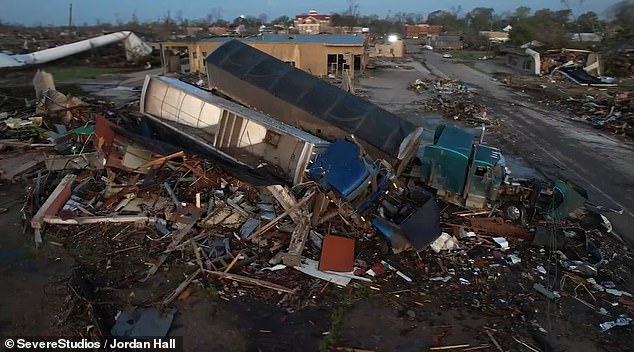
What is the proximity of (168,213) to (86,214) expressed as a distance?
4.81ft

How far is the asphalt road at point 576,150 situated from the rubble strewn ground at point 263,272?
Answer: 239 centimetres

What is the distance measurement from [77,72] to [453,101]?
85.0 ft

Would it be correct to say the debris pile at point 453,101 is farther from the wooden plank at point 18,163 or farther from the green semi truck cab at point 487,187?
the wooden plank at point 18,163

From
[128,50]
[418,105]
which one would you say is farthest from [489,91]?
[128,50]

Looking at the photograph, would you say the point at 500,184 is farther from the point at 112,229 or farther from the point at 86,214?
the point at 86,214

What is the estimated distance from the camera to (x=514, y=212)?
832 cm

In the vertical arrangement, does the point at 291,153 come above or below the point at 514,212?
above

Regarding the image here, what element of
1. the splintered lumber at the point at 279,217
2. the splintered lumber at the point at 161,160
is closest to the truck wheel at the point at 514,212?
the splintered lumber at the point at 279,217

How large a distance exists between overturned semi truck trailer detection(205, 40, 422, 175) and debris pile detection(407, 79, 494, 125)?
915cm

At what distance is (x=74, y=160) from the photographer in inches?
369

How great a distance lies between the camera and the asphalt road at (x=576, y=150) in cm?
1014

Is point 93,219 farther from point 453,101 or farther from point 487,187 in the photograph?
point 453,101

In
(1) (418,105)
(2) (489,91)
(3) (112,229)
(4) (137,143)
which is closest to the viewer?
(3) (112,229)

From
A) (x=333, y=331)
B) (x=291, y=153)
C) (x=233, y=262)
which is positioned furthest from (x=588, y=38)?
(x=333, y=331)
